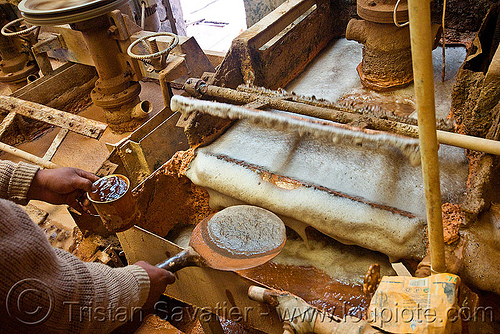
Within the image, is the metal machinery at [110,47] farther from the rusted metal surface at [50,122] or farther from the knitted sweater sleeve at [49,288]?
the knitted sweater sleeve at [49,288]

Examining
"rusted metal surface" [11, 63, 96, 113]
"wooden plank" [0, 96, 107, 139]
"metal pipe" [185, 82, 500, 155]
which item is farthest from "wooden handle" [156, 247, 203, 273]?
"rusted metal surface" [11, 63, 96, 113]

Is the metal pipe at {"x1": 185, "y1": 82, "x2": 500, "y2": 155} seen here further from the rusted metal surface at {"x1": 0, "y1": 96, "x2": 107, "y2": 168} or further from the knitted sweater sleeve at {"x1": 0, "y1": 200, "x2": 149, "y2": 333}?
the knitted sweater sleeve at {"x1": 0, "y1": 200, "x2": 149, "y2": 333}

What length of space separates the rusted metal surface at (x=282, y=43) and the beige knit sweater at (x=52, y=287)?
2108 millimetres

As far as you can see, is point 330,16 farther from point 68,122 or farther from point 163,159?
point 68,122

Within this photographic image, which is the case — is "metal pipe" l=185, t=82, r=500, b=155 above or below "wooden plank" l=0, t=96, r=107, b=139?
above

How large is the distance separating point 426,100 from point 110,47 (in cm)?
471

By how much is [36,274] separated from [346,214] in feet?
5.90

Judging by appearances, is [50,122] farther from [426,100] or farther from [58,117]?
[426,100]

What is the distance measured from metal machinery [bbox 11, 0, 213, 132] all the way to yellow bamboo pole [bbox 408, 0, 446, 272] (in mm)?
3340

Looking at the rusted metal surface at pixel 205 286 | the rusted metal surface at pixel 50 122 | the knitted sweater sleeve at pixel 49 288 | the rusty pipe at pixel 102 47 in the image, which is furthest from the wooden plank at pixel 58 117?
the knitted sweater sleeve at pixel 49 288

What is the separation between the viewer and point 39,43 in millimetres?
5152

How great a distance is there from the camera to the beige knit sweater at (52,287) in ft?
4.71

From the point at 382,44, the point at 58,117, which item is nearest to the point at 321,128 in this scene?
the point at 382,44

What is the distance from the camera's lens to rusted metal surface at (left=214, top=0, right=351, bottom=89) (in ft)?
11.8
